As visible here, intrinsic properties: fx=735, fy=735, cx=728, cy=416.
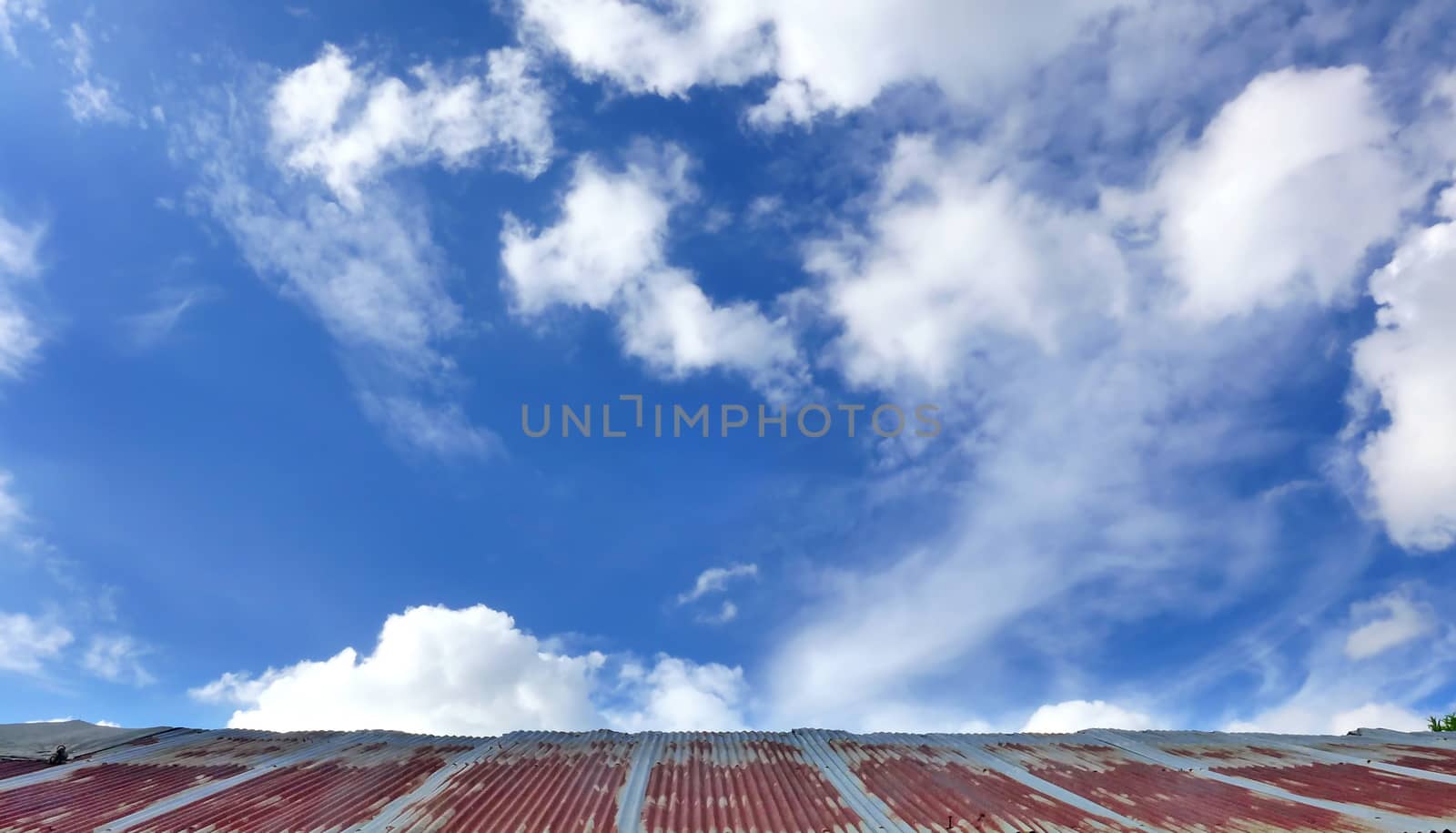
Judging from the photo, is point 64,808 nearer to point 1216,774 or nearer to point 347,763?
point 347,763

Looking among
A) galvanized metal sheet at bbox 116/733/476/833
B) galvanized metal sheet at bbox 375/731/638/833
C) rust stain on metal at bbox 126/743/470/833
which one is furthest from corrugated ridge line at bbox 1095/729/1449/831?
rust stain on metal at bbox 126/743/470/833

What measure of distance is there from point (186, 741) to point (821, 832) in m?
9.77

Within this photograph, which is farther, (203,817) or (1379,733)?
(1379,733)

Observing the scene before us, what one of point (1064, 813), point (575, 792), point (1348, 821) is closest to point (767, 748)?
point (575, 792)

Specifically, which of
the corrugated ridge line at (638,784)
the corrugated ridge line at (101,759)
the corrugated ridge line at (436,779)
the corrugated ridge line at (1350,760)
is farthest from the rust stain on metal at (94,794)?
the corrugated ridge line at (1350,760)

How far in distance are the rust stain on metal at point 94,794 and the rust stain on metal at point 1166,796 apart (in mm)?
10265

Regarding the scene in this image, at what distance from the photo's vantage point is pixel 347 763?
31.2 ft

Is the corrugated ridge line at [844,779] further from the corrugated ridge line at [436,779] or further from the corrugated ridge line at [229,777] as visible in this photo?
the corrugated ridge line at [229,777]

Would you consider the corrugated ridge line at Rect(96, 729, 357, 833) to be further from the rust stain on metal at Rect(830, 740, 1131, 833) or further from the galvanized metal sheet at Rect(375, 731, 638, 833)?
the rust stain on metal at Rect(830, 740, 1131, 833)

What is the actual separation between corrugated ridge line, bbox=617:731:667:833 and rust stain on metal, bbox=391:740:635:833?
8 centimetres

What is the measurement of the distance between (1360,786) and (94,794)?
47.1 feet

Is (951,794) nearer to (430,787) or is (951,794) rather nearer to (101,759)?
(430,787)

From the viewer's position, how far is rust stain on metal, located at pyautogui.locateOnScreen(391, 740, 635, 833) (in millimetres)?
7281

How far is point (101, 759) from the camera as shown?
32.0ft
